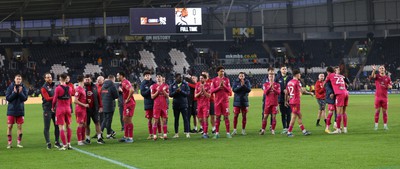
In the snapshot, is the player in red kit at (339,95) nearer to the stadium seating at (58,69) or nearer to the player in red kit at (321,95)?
the player in red kit at (321,95)

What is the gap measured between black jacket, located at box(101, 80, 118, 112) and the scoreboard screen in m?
41.0

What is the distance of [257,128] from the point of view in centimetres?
2427

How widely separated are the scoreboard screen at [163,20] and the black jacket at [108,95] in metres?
41.0

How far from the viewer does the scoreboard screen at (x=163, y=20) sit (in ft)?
204

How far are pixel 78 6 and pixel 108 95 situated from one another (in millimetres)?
45751

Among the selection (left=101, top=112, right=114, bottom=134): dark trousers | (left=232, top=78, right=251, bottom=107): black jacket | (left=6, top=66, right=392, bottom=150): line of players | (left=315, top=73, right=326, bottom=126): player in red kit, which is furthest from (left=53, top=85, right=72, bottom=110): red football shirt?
(left=315, top=73, right=326, bottom=126): player in red kit

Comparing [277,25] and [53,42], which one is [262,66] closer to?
[277,25]

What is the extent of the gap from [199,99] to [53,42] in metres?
51.6

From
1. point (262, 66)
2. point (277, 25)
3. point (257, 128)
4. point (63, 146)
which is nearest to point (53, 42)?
point (262, 66)

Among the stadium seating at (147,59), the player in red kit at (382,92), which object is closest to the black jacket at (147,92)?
the player in red kit at (382,92)

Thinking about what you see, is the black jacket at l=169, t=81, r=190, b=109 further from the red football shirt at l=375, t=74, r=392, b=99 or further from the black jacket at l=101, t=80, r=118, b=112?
the red football shirt at l=375, t=74, r=392, b=99

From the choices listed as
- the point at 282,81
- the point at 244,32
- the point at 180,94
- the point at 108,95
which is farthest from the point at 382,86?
the point at 244,32

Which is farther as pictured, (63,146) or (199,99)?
(199,99)

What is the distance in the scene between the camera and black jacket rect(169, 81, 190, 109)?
2086 cm
